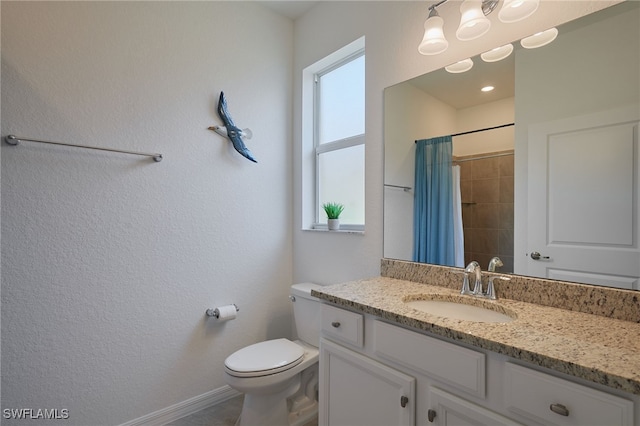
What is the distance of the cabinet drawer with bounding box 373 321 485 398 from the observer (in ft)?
2.77

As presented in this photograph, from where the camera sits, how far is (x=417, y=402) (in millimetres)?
983

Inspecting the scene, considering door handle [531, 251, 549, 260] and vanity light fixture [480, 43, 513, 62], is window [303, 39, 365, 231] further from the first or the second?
door handle [531, 251, 549, 260]

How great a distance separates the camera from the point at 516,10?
1120 millimetres

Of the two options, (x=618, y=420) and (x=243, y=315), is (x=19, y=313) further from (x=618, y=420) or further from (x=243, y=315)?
(x=618, y=420)

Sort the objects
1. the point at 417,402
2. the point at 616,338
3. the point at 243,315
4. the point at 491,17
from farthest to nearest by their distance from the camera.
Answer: the point at 243,315
the point at 491,17
the point at 417,402
the point at 616,338

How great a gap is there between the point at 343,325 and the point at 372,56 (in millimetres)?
1454

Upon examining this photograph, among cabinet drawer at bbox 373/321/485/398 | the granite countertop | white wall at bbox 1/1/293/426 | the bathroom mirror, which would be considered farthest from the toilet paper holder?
the bathroom mirror

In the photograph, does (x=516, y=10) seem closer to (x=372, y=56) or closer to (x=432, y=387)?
(x=372, y=56)

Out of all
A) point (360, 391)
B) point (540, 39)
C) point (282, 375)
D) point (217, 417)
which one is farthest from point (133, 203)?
point (540, 39)

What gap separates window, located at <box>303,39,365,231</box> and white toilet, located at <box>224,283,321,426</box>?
632 mm

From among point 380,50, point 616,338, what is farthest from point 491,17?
point 616,338

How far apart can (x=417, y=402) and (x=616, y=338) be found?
58cm

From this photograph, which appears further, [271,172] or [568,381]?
[271,172]

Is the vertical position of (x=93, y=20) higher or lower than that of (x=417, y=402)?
higher
